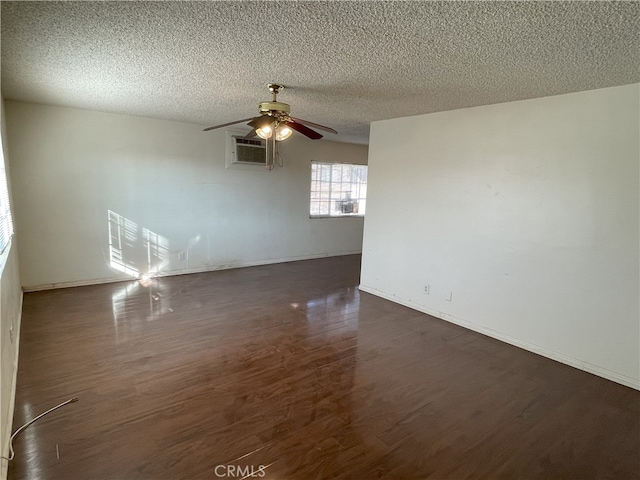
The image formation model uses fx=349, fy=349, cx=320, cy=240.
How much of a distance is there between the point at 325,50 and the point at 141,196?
3.91 m

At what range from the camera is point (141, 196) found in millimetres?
5062

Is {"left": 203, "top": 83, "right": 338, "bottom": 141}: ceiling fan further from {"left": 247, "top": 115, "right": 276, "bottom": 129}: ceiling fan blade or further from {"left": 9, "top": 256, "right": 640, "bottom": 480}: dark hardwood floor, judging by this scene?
{"left": 9, "top": 256, "right": 640, "bottom": 480}: dark hardwood floor

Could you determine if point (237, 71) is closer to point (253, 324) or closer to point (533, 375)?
point (253, 324)

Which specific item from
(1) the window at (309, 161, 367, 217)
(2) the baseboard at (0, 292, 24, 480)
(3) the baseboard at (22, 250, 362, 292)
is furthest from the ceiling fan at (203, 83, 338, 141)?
(1) the window at (309, 161, 367, 217)

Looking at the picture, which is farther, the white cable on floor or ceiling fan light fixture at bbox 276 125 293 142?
ceiling fan light fixture at bbox 276 125 293 142

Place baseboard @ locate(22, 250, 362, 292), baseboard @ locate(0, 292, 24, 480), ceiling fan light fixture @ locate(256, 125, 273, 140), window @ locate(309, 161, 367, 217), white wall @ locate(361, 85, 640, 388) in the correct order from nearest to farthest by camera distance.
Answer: baseboard @ locate(0, 292, 24, 480)
white wall @ locate(361, 85, 640, 388)
ceiling fan light fixture @ locate(256, 125, 273, 140)
baseboard @ locate(22, 250, 362, 292)
window @ locate(309, 161, 367, 217)

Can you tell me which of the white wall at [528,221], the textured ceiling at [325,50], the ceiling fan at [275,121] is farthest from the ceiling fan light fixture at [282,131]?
the white wall at [528,221]

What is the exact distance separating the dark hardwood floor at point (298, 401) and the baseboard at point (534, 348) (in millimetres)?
84

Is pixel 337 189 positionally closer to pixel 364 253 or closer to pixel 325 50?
pixel 364 253

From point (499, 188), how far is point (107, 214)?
4917 mm

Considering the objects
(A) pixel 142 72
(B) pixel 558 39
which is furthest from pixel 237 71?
(B) pixel 558 39

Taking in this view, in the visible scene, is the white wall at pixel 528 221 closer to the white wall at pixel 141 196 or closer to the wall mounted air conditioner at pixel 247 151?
the wall mounted air conditioner at pixel 247 151

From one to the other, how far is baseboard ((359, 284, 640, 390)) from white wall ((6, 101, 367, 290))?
2.88m

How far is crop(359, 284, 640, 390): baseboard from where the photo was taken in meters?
2.78
